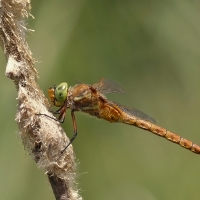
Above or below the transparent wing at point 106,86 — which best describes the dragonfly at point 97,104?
below

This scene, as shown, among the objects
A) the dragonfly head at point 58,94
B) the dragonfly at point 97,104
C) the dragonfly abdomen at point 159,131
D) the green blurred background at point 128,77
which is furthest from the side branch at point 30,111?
the dragonfly abdomen at point 159,131

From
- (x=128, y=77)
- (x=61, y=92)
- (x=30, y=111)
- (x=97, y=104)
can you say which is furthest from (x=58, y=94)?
(x=128, y=77)

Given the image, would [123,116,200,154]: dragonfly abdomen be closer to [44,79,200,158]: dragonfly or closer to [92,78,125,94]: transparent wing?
[44,79,200,158]: dragonfly

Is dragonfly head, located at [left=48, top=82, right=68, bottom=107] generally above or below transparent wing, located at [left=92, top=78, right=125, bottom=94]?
below

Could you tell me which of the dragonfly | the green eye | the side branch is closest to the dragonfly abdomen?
the dragonfly

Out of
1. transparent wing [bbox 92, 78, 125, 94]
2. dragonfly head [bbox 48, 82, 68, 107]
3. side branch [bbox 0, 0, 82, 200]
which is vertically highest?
transparent wing [bbox 92, 78, 125, 94]

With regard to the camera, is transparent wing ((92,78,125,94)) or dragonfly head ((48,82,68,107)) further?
transparent wing ((92,78,125,94))

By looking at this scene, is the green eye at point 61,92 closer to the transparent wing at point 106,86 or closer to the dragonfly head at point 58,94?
the dragonfly head at point 58,94

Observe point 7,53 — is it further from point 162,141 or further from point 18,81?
point 162,141

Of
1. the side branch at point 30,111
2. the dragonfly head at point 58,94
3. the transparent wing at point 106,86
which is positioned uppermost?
the transparent wing at point 106,86
